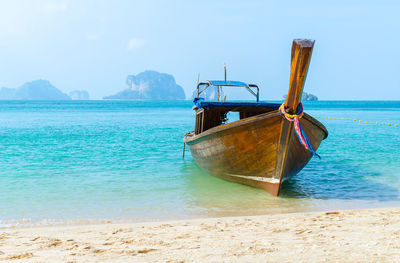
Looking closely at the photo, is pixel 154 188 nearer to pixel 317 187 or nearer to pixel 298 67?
pixel 317 187

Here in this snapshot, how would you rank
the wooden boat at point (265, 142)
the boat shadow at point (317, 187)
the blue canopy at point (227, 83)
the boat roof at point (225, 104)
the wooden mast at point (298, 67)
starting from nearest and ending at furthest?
the wooden mast at point (298, 67) → the wooden boat at point (265, 142) → the boat shadow at point (317, 187) → the boat roof at point (225, 104) → the blue canopy at point (227, 83)

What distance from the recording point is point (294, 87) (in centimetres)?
708

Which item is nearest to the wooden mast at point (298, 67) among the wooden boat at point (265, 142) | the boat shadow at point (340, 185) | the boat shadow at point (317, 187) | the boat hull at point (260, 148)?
the wooden boat at point (265, 142)

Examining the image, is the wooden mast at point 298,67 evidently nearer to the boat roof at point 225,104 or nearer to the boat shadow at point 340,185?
the boat shadow at point 340,185

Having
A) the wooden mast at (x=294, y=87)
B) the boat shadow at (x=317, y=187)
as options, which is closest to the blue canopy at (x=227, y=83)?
the boat shadow at (x=317, y=187)

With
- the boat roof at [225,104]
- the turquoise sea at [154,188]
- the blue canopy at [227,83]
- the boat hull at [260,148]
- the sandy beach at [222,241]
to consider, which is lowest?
the turquoise sea at [154,188]

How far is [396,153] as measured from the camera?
16.1 m

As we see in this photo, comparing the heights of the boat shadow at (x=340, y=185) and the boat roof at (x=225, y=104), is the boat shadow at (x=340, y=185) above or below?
below

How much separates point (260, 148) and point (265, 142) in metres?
0.21

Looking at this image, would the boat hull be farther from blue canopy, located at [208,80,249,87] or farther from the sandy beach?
blue canopy, located at [208,80,249,87]

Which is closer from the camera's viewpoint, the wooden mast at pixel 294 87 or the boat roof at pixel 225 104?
the wooden mast at pixel 294 87

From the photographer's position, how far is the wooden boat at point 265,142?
7134 millimetres

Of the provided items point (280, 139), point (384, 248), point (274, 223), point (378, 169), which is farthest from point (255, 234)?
point (378, 169)

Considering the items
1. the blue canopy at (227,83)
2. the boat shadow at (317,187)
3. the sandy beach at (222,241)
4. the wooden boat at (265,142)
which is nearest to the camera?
the sandy beach at (222,241)
